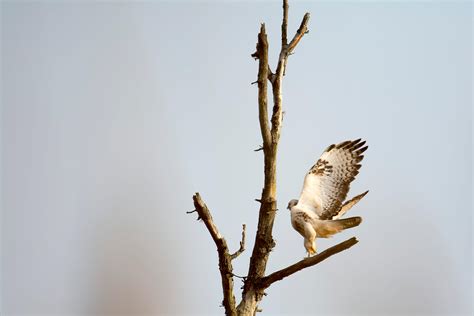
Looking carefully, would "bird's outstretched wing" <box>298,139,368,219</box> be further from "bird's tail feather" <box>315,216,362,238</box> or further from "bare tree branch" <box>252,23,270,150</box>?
"bare tree branch" <box>252,23,270,150</box>

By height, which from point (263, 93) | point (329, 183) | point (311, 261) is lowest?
point (311, 261)

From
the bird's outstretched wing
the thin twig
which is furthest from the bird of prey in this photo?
the thin twig

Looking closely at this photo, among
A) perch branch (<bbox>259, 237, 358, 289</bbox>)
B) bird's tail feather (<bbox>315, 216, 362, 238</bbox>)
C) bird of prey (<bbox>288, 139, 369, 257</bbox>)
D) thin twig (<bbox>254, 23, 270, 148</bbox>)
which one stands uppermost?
thin twig (<bbox>254, 23, 270, 148</bbox>)

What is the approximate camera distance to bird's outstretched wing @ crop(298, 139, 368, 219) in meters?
1.20

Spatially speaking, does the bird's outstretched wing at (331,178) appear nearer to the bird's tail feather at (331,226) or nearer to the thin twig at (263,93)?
the bird's tail feather at (331,226)

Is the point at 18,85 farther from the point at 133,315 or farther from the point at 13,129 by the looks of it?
the point at 133,315

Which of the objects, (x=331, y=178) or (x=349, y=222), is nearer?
(x=349, y=222)

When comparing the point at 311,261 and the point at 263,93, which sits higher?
the point at 263,93

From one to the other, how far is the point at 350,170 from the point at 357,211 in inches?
20.5

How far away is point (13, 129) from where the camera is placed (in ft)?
5.08

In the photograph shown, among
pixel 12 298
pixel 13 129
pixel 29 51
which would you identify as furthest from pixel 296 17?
pixel 12 298

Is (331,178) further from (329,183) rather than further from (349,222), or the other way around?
(349,222)

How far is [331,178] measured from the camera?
3.96ft

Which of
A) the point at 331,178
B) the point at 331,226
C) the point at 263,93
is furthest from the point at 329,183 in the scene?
the point at 263,93
